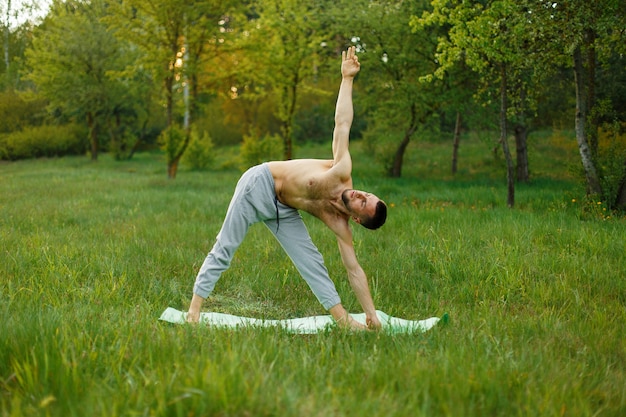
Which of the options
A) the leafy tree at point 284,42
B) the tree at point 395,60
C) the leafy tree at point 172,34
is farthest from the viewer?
the leafy tree at point 284,42

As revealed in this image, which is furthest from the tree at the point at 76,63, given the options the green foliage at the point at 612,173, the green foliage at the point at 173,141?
the green foliage at the point at 612,173

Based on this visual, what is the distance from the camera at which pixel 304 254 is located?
4.84 m

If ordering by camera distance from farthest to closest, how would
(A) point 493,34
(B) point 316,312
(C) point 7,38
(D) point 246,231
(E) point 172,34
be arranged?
(C) point 7,38
(E) point 172,34
(A) point 493,34
(B) point 316,312
(D) point 246,231

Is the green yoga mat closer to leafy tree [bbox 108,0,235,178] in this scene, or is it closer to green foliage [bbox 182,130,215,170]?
leafy tree [bbox 108,0,235,178]

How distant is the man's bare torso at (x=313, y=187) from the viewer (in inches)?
175

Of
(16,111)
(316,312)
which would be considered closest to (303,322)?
(316,312)

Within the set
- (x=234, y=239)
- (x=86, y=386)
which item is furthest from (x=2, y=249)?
(x=86, y=386)

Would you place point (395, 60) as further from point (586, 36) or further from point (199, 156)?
point (199, 156)

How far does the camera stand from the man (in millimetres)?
4355

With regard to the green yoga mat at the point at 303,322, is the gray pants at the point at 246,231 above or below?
above

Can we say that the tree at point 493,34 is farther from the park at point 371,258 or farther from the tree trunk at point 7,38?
the tree trunk at point 7,38

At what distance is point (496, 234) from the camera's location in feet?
24.8

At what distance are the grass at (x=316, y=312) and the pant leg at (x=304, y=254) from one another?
1.79 ft

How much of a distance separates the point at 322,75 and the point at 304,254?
16316 millimetres
